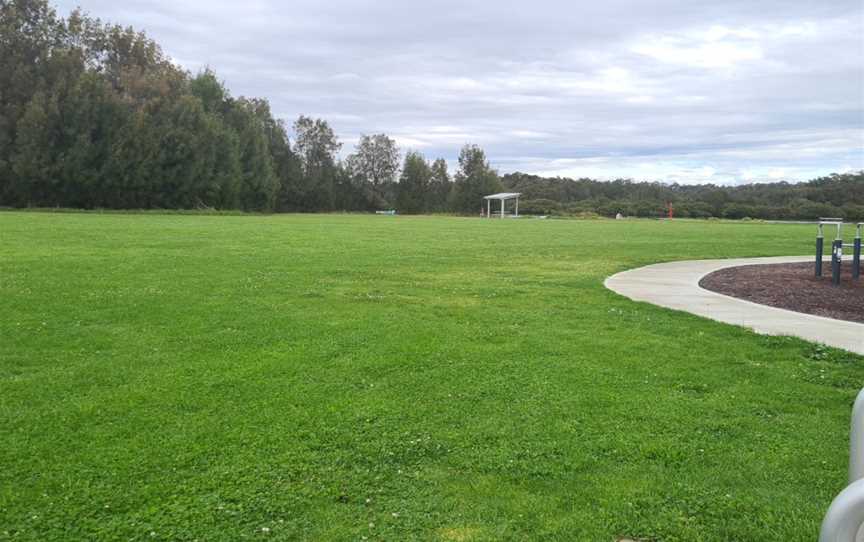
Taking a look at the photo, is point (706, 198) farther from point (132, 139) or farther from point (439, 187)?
point (132, 139)

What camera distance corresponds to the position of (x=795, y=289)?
11.2m

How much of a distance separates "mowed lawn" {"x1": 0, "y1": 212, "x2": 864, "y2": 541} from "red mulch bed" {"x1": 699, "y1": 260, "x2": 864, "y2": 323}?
7.71 ft

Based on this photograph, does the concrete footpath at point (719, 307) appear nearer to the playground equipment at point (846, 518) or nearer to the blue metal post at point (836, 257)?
the blue metal post at point (836, 257)

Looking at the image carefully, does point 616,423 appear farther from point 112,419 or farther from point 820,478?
point 112,419

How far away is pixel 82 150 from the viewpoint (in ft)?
156

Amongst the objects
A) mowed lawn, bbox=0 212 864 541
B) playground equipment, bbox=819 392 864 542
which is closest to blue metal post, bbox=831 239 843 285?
mowed lawn, bbox=0 212 864 541

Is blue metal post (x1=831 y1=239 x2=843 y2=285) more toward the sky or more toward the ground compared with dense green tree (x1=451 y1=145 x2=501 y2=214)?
more toward the ground

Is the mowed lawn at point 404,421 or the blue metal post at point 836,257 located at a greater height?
the blue metal post at point 836,257

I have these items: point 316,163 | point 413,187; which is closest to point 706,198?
point 413,187

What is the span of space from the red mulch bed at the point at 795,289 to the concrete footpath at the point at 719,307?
36 centimetres

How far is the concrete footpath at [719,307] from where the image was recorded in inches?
296

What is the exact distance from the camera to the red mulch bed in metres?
9.48

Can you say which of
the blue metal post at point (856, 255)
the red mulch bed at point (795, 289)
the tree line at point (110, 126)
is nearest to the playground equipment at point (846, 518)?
the red mulch bed at point (795, 289)

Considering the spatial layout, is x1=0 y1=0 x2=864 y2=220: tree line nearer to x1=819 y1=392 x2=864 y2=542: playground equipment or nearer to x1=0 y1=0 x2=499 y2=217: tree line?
x1=0 y1=0 x2=499 y2=217: tree line
